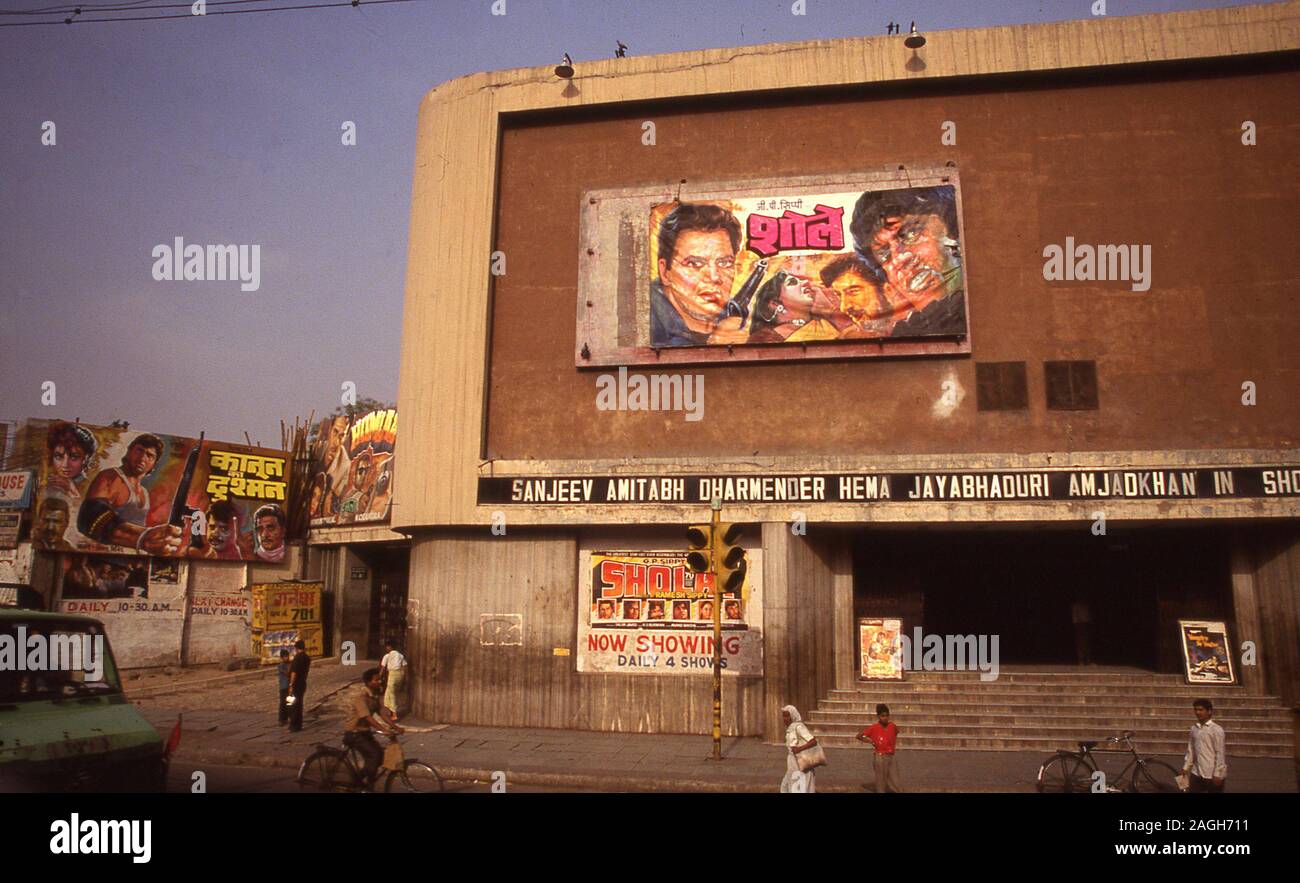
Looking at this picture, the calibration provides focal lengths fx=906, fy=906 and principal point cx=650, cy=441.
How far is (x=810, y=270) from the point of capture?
58.6 feet

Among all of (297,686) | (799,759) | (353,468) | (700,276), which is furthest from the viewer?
(353,468)

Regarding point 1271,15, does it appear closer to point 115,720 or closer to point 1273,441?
point 1273,441

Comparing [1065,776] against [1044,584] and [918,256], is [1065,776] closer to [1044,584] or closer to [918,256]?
[918,256]

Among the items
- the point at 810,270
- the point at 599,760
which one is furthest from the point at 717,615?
the point at 810,270

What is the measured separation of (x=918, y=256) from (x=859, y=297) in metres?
1.40

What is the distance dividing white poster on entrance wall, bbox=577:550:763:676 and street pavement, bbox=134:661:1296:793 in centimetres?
136

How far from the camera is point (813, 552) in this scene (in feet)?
57.4

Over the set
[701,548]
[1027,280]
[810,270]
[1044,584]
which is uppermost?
[810,270]

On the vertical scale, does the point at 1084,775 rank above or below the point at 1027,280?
below
